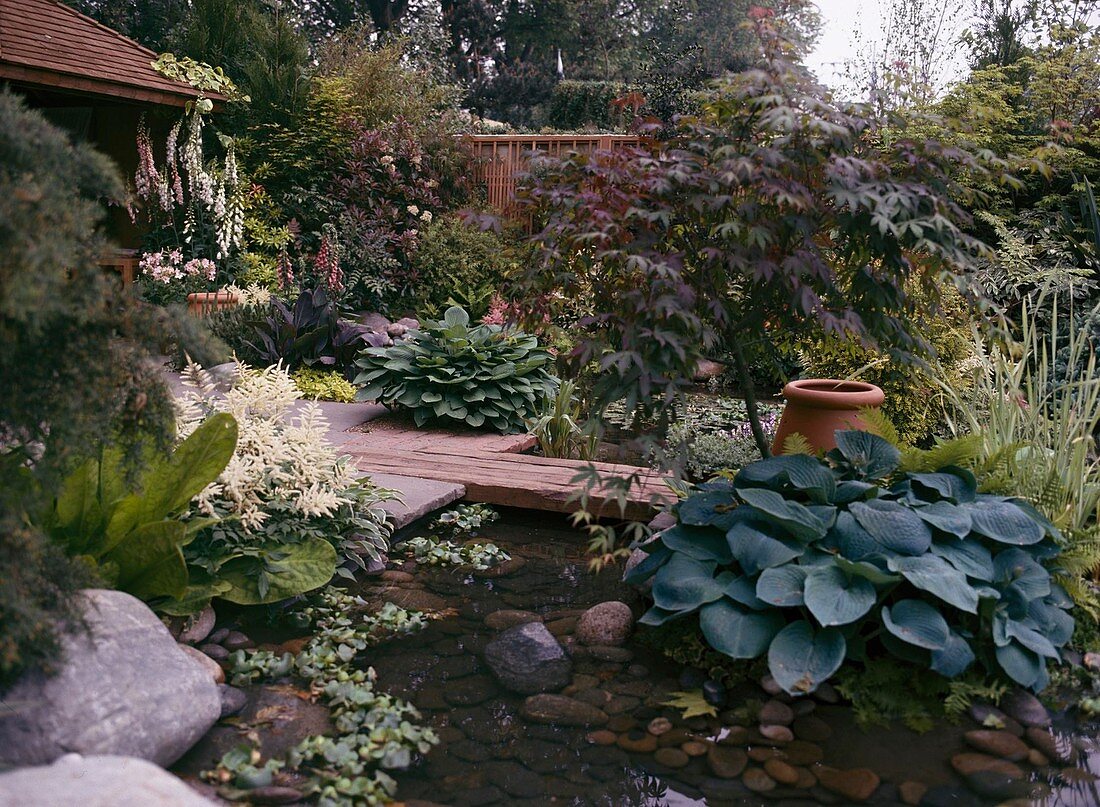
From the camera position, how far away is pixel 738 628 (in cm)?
271

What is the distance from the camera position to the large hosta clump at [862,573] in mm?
2611

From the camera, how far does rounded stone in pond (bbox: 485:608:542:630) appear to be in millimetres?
3217

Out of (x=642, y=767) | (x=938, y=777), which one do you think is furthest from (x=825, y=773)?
(x=642, y=767)

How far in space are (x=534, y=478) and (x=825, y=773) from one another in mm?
2407

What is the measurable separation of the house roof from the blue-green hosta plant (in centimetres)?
431

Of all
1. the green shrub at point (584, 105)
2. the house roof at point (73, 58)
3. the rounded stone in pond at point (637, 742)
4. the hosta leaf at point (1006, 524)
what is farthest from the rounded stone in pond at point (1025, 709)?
the green shrub at point (584, 105)

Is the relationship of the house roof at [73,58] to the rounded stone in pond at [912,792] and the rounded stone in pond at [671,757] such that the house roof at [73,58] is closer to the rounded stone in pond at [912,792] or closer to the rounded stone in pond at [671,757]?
the rounded stone in pond at [671,757]

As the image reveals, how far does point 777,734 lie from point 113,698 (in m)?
1.72

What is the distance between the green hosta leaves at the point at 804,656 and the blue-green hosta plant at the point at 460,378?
311cm

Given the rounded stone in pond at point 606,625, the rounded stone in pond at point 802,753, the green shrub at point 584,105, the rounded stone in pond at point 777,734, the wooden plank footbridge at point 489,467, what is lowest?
the rounded stone in pond at point 802,753

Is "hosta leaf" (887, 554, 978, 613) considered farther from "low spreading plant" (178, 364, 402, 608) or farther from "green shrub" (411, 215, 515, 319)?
"green shrub" (411, 215, 515, 319)

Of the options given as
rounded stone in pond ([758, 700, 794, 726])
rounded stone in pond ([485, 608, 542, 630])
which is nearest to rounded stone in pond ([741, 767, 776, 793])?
rounded stone in pond ([758, 700, 794, 726])

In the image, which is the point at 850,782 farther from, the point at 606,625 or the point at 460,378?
the point at 460,378

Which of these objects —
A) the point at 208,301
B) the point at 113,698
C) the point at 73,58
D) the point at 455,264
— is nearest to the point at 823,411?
the point at 113,698
